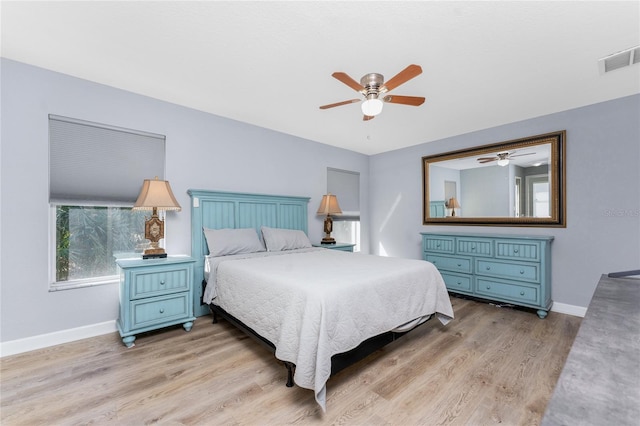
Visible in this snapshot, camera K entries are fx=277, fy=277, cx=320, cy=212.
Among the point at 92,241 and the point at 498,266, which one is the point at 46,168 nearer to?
the point at 92,241

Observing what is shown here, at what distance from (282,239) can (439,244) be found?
2.36 meters

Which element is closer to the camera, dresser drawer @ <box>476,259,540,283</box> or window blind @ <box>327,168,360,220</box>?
dresser drawer @ <box>476,259,540,283</box>

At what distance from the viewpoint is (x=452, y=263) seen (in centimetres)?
402

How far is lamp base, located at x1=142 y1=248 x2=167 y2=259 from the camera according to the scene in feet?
9.21

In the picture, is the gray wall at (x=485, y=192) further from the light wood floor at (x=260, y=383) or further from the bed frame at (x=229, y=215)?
the bed frame at (x=229, y=215)

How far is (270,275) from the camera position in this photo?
222 centimetres

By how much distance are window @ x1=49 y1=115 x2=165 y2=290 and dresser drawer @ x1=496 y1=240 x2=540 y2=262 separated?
4304mm

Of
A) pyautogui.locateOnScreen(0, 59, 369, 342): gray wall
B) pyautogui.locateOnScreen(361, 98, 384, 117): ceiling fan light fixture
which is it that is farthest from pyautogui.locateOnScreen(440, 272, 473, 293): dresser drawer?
pyautogui.locateOnScreen(0, 59, 369, 342): gray wall

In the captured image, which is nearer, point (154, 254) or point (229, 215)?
point (154, 254)

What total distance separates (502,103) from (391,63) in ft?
5.65

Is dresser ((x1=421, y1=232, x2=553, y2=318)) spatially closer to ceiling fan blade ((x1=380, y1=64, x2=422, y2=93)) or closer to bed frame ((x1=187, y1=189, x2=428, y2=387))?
bed frame ((x1=187, y1=189, x2=428, y2=387))

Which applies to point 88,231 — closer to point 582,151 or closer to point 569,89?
point 569,89

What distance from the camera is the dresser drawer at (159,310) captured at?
254cm

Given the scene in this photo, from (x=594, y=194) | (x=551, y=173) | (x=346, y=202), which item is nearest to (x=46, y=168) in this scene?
(x=346, y=202)
